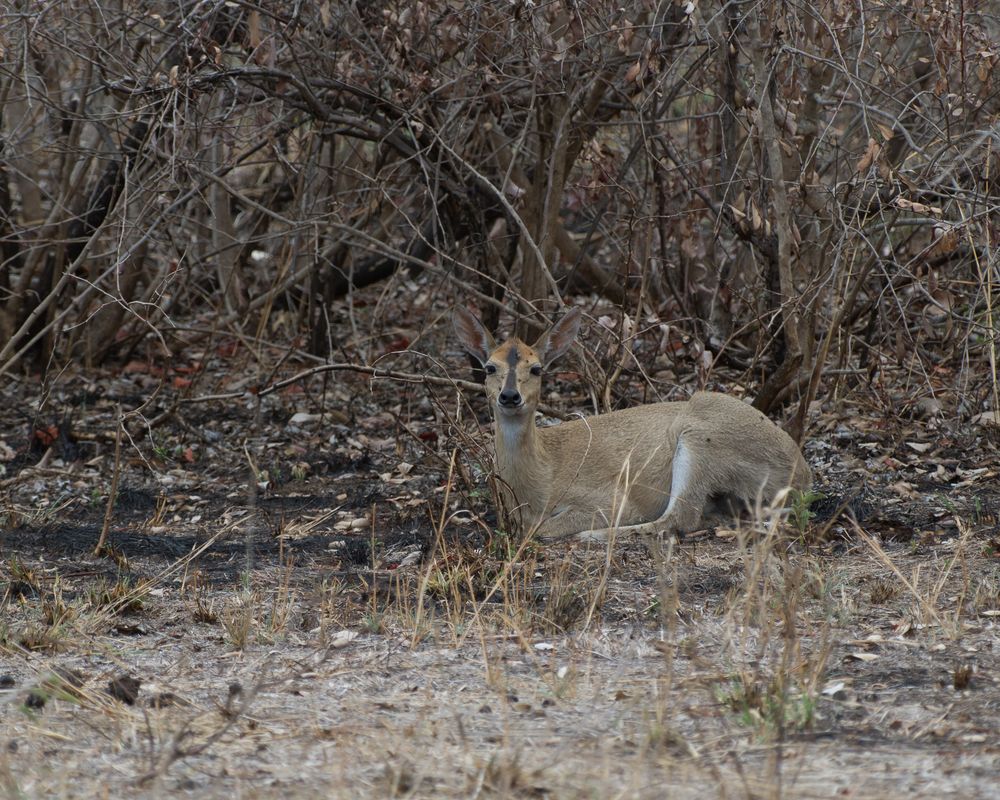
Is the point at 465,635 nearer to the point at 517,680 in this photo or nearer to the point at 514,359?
the point at 517,680

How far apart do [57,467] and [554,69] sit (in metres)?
4.28

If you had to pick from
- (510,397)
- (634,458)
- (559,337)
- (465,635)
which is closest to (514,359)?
(510,397)

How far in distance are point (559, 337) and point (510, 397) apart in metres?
0.78

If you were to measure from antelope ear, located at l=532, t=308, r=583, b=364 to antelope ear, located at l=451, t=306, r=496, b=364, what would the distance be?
30 centimetres

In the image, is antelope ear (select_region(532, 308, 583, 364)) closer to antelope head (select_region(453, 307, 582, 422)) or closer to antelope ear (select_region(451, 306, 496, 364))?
antelope head (select_region(453, 307, 582, 422))

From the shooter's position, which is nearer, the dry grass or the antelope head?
the dry grass

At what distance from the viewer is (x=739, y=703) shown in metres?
4.54

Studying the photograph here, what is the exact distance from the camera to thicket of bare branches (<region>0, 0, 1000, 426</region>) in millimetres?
7789

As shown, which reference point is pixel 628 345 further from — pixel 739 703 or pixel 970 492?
pixel 739 703

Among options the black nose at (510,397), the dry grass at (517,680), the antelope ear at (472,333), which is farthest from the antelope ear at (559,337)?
the dry grass at (517,680)

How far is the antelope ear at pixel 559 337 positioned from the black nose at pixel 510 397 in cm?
62

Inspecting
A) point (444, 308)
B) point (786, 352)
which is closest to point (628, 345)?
point (786, 352)

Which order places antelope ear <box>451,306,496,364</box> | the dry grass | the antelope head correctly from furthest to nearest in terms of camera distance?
antelope ear <box>451,306,496,364</box>, the antelope head, the dry grass

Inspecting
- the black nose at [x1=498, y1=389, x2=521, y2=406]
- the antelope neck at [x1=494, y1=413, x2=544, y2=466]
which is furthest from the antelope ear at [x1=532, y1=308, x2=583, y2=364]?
the black nose at [x1=498, y1=389, x2=521, y2=406]
